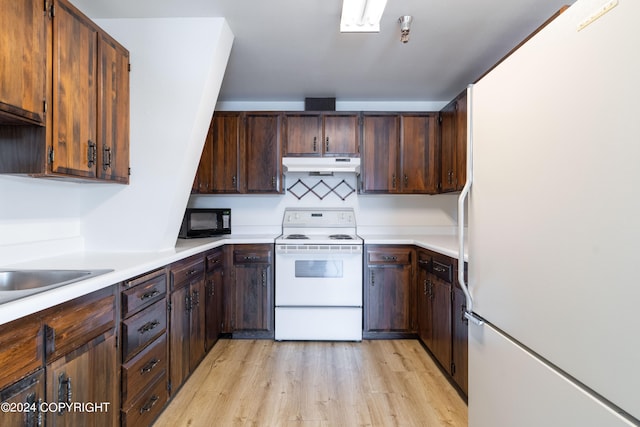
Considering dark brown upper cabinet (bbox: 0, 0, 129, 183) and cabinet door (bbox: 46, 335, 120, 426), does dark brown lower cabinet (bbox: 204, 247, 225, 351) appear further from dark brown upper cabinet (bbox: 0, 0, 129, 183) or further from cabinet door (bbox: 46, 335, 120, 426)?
cabinet door (bbox: 46, 335, 120, 426)

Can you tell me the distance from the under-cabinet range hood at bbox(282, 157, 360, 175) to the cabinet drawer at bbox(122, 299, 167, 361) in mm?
1763

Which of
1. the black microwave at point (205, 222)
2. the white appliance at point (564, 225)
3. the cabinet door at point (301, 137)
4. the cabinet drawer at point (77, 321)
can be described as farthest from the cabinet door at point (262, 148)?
the white appliance at point (564, 225)

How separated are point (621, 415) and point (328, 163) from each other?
2.60 m

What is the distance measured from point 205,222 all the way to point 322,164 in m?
1.29

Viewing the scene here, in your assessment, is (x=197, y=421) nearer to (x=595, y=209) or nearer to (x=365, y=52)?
(x=595, y=209)

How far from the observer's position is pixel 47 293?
1.01 m

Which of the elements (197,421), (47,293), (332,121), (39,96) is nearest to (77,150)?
(39,96)

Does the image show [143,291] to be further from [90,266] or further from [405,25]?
[405,25]

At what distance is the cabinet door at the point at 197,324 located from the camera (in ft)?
7.06

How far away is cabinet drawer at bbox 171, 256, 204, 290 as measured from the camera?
1.90 meters

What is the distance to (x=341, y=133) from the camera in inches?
124

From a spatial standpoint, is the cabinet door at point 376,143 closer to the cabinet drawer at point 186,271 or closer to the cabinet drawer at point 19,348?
the cabinet drawer at point 186,271

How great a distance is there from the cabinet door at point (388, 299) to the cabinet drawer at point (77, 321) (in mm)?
2091

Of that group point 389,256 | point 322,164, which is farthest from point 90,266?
point 389,256
